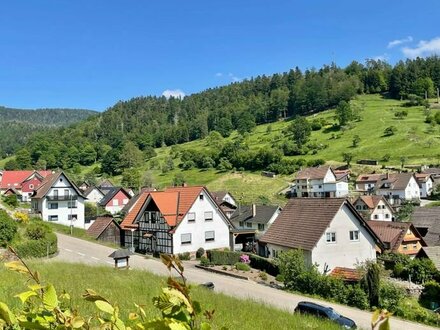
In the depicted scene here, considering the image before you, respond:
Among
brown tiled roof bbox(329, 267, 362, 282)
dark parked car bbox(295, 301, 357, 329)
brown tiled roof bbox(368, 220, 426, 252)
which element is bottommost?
brown tiled roof bbox(329, 267, 362, 282)

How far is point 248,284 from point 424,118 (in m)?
134

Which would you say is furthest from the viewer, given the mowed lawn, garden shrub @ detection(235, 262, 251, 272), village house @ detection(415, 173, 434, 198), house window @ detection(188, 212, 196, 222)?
village house @ detection(415, 173, 434, 198)

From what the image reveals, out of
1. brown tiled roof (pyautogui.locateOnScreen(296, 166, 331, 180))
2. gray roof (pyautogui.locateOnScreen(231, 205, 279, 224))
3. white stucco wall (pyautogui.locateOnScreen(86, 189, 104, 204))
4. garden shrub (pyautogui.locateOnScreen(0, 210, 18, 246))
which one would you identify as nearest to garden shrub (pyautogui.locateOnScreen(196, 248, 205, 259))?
gray roof (pyautogui.locateOnScreen(231, 205, 279, 224))

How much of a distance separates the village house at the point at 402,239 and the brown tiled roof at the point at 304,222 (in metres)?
9.98

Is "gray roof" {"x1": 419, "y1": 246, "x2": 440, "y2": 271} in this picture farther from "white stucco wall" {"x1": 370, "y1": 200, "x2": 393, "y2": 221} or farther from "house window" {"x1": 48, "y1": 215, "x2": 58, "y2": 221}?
"house window" {"x1": 48, "y1": 215, "x2": 58, "y2": 221}

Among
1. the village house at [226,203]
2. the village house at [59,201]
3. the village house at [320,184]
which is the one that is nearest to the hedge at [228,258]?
the village house at [59,201]

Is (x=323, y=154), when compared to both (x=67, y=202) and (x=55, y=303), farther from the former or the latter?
(x=55, y=303)

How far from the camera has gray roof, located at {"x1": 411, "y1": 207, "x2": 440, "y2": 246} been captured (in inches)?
2177

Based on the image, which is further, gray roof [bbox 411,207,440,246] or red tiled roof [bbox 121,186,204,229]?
gray roof [bbox 411,207,440,246]

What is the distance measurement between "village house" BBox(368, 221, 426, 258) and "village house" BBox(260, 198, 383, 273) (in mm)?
8688

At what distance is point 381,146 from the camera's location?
12950 cm

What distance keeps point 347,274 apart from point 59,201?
43903 millimetres

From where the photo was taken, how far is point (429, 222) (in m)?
59.2

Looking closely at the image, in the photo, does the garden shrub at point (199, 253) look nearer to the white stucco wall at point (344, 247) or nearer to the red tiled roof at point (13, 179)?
the white stucco wall at point (344, 247)
